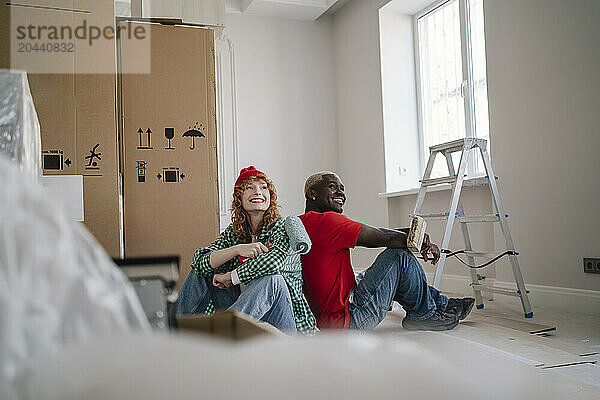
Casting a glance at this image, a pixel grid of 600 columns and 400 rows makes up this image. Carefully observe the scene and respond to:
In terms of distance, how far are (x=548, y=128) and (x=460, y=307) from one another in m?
1.21

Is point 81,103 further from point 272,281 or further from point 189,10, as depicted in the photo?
point 272,281

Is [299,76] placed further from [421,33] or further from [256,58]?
[421,33]

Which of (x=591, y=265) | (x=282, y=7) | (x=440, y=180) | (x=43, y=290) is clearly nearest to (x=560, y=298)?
(x=591, y=265)

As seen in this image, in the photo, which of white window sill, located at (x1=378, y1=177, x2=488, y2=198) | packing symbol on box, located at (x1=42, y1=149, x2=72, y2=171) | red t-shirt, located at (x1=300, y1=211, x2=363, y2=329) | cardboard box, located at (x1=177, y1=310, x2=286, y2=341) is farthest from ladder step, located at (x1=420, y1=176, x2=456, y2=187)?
cardboard box, located at (x1=177, y1=310, x2=286, y2=341)

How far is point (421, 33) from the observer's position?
16.0 ft

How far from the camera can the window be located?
401 centimetres

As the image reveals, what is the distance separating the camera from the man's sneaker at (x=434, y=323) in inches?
100

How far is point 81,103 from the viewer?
2.49 m

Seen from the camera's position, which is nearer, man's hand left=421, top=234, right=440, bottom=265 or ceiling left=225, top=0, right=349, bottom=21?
man's hand left=421, top=234, right=440, bottom=265

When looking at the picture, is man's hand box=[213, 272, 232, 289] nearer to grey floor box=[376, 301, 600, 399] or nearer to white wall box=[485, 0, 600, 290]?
grey floor box=[376, 301, 600, 399]

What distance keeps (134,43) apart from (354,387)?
2.87 meters

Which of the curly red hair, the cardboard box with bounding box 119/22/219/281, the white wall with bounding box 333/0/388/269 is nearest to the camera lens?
the curly red hair

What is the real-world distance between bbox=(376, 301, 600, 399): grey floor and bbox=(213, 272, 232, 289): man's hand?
75 centimetres

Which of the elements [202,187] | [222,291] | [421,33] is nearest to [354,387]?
[222,291]
